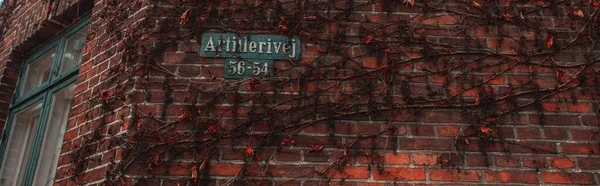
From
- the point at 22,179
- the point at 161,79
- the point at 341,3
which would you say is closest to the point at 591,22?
the point at 341,3

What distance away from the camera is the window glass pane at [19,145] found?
3904 mm

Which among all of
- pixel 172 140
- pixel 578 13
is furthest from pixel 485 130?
pixel 172 140

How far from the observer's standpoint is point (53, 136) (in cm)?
370

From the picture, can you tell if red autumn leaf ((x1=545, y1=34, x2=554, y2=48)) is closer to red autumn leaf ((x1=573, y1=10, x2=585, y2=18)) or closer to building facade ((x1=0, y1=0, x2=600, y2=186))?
building facade ((x1=0, y1=0, x2=600, y2=186))

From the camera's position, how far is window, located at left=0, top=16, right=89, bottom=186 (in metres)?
3.66

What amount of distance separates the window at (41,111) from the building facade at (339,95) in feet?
2.16

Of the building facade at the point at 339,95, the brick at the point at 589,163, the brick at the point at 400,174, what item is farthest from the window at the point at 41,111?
the brick at the point at 589,163

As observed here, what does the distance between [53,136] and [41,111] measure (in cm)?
25

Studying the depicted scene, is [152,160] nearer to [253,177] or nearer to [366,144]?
[253,177]

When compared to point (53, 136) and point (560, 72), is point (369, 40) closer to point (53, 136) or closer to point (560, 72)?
point (560, 72)

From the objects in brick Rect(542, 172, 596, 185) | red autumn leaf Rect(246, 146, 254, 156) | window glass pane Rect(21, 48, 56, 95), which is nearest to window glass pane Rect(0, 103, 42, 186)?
window glass pane Rect(21, 48, 56, 95)

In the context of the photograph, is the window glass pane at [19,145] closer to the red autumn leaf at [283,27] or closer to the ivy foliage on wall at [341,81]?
the ivy foliage on wall at [341,81]

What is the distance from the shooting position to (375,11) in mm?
3025

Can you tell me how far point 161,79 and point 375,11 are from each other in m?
1.32
